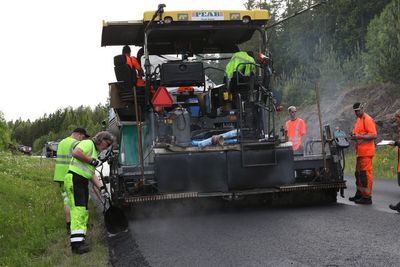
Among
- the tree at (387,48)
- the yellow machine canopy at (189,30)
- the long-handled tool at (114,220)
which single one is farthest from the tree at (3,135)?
the long-handled tool at (114,220)

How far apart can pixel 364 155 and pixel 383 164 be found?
6566 millimetres

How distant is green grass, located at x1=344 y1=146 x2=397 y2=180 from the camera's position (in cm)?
1324

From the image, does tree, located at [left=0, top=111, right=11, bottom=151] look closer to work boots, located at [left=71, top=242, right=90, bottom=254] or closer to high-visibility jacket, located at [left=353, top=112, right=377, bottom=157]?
high-visibility jacket, located at [left=353, top=112, right=377, bottom=157]

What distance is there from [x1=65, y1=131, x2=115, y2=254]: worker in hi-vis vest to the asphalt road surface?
401 mm

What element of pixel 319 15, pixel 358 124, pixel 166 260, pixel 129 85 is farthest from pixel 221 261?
pixel 319 15

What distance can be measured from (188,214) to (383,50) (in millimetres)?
14911

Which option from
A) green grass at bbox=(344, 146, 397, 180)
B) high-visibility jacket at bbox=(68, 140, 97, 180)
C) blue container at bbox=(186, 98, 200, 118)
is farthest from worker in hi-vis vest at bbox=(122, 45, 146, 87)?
green grass at bbox=(344, 146, 397, 180)

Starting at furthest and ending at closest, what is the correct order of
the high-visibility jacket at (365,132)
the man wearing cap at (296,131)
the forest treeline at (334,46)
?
1. the forest treeline at (334,46)
2. the man wearing cap at (296,131)
3. the high-visibility jacket at (365,132)

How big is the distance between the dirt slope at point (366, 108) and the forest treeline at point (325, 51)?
53 centimetres

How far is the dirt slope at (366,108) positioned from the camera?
19.5 meters

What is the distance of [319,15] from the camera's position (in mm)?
40844

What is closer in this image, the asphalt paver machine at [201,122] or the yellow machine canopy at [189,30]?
the asphalt paver machine at [201,122]

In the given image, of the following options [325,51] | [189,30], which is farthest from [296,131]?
[325,51]

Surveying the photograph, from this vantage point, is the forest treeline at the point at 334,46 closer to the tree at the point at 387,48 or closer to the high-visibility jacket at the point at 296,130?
the tree at the point at 387,48
